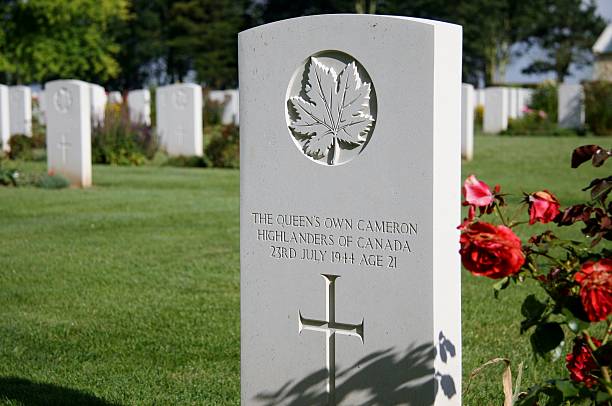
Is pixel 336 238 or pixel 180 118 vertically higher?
pixel 180 118

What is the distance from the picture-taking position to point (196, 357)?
536cm

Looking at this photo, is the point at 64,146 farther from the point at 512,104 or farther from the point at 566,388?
the point at 512,104

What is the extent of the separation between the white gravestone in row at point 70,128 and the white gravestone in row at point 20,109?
983 centimetres

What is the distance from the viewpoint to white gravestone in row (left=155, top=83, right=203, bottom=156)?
19.2 m

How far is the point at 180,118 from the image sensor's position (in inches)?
765

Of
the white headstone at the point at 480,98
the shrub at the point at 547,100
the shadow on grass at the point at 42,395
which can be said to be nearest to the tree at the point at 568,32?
the white headstone at the point at 480,98

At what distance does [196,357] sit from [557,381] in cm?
287

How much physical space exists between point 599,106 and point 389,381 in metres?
25.1

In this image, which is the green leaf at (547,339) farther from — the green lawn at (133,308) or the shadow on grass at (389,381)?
the green lawn at (133,308)

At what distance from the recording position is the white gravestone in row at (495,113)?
95.5ft

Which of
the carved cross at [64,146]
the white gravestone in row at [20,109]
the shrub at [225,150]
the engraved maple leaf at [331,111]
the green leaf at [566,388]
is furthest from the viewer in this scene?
the white gravestone in row at [20,109]

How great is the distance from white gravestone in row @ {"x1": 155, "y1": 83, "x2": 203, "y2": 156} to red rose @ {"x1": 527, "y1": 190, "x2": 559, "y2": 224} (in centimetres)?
1626

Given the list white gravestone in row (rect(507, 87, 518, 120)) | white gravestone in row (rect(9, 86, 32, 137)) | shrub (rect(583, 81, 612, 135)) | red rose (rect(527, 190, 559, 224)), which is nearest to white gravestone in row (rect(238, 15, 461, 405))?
red rose (rect(527, 190, 559, 224))

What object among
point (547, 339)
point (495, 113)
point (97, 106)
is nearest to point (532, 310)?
point (547, 339)
